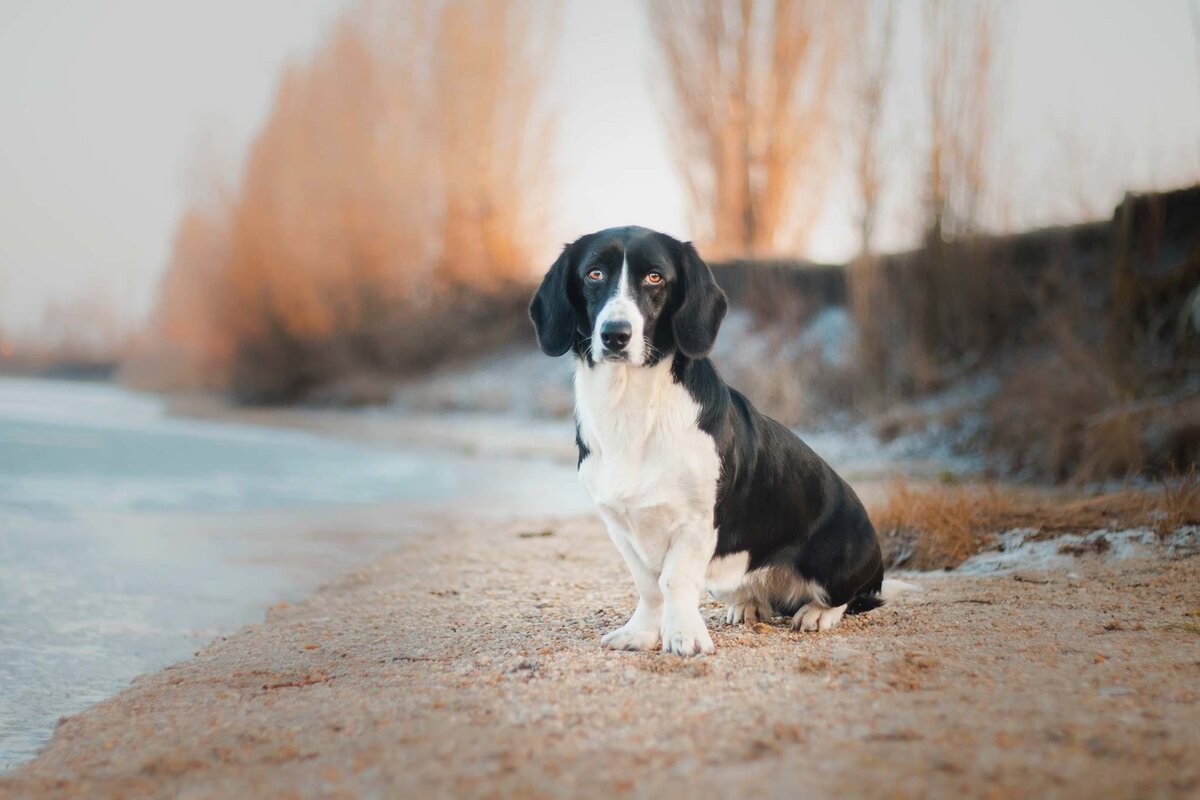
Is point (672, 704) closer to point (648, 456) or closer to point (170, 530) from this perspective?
point (648, 456)

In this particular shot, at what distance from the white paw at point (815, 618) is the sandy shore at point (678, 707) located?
82 millimetres

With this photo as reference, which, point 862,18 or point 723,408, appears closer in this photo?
point 723,408

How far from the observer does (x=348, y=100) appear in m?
25.3

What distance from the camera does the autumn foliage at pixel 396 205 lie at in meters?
24.8

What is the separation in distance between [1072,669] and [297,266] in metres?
24.8

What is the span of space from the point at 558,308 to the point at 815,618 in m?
1.38

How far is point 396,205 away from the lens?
24875 millimetres

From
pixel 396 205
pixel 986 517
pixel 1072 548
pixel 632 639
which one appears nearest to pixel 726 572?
pixel 632 639

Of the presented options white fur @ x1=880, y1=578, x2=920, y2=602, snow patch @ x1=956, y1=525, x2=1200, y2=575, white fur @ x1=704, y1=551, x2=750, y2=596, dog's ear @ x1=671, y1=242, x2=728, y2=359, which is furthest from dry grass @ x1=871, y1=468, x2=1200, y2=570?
dog's ear @ x1=671, y1=242, x2=728, y2=359

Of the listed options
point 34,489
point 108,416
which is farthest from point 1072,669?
point 108,416

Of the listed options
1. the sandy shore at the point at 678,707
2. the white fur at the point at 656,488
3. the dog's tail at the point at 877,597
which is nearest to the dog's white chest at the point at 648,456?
the white fur at the point at 656,488

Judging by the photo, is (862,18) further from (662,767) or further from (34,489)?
(662,767)

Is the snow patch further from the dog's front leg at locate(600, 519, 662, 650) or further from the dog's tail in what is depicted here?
the dog's front leg at locate(600, 519, 662, 650)

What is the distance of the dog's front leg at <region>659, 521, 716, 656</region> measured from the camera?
3.26 meters
